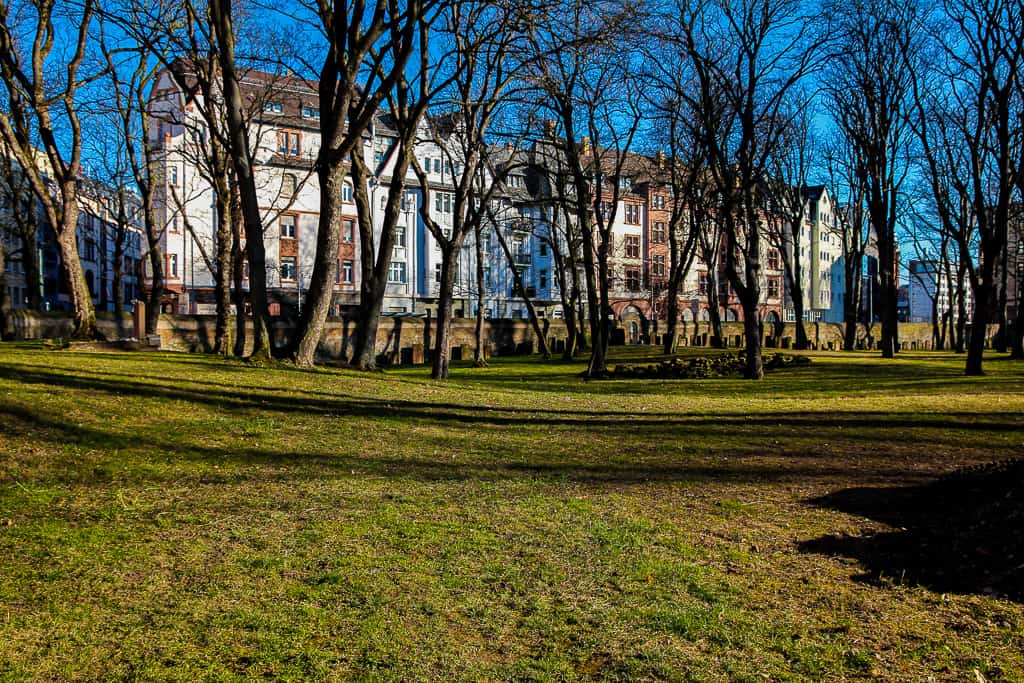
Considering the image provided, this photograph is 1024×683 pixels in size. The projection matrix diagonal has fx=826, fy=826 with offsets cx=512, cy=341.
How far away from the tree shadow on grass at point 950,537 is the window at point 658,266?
201 feet

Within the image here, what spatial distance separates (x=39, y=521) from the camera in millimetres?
5445

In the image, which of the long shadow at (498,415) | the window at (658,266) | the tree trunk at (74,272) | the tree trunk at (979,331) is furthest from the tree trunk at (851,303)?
the tree trunk at (74,272)

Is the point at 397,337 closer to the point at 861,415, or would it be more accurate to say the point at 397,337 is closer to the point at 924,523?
the point at 861,415

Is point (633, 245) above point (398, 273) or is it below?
above

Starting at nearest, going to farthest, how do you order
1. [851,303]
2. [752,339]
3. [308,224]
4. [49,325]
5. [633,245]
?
[752,339] → [49,325] → [851,303] → [308,224] → [633,245]

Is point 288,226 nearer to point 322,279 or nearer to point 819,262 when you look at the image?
point 322,279

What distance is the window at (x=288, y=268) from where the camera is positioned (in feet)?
181

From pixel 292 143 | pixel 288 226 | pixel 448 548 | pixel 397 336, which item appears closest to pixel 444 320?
pixel 397 336

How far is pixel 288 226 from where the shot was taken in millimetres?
55750

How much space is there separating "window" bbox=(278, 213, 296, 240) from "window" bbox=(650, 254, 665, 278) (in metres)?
29.0

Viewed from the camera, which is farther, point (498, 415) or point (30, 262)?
point (30, 262)

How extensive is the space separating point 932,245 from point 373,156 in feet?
122

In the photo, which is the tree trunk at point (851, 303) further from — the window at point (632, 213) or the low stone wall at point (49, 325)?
the low stone wall at point (49, 325)

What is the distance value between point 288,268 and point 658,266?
31833 millimetres
